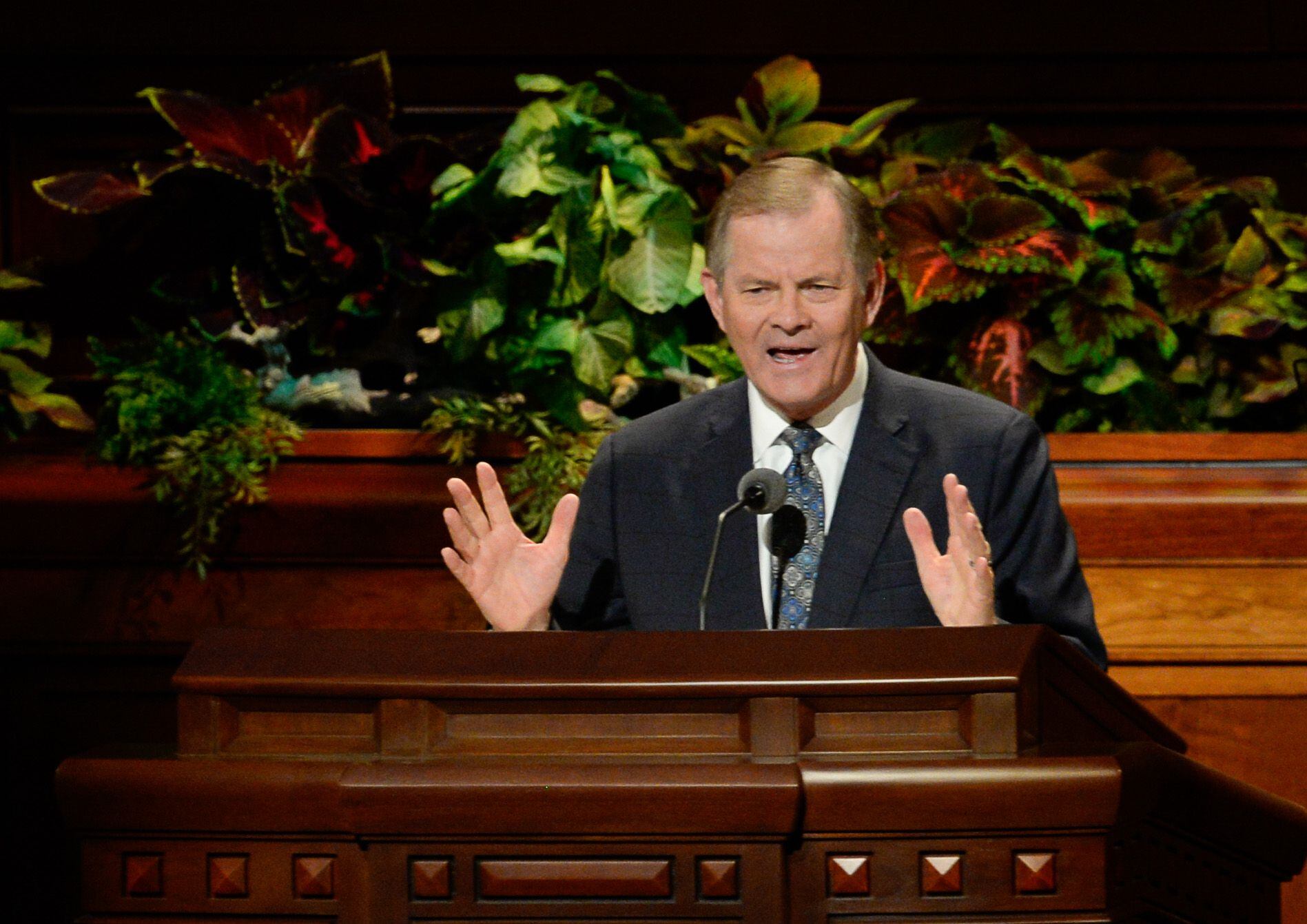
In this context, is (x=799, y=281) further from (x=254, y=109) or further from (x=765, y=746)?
(x=254, y=109)

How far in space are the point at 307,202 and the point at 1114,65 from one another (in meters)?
2.15

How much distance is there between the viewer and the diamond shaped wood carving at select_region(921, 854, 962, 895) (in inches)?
55.6

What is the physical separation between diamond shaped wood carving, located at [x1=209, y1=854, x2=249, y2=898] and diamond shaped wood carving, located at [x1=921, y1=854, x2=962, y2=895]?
2.08 ft

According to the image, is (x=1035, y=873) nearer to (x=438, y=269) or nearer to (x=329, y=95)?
(x=438, y=269)

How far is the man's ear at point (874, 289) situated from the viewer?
8.13ft

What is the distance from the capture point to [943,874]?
55.7 inches

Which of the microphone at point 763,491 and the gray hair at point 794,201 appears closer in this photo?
the microphone at point 763,491

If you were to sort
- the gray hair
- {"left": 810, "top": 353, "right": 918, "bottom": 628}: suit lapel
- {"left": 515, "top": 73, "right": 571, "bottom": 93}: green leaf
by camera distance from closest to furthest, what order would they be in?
{"left": 810, "top": 353, "right": 918, "bottom": 628}: suit lapel < the gray hair < {"left": 515, "top": 73, "right": 571, "bottom": 93}: green leaf

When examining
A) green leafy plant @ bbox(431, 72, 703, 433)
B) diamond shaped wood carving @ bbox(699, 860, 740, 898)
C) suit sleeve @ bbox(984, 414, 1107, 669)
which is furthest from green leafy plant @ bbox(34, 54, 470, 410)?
diamond shaped wood carving @ bbox(699, 860, 740, 898)

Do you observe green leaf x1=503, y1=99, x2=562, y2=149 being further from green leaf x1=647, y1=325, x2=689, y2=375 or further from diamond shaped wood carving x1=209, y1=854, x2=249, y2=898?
diamond shaped wood carving x1=209, y1=854, x2=249, y2=898

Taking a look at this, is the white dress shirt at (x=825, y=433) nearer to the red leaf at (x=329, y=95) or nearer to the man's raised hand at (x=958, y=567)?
the man's raised hand at (x=958, y=567)

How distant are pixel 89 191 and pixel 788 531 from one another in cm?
223

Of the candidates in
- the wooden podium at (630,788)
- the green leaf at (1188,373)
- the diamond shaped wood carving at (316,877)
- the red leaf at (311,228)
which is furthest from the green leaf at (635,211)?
the diamond shaped wood carving at (316,877)

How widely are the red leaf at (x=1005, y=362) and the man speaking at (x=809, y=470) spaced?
0.93 meters
